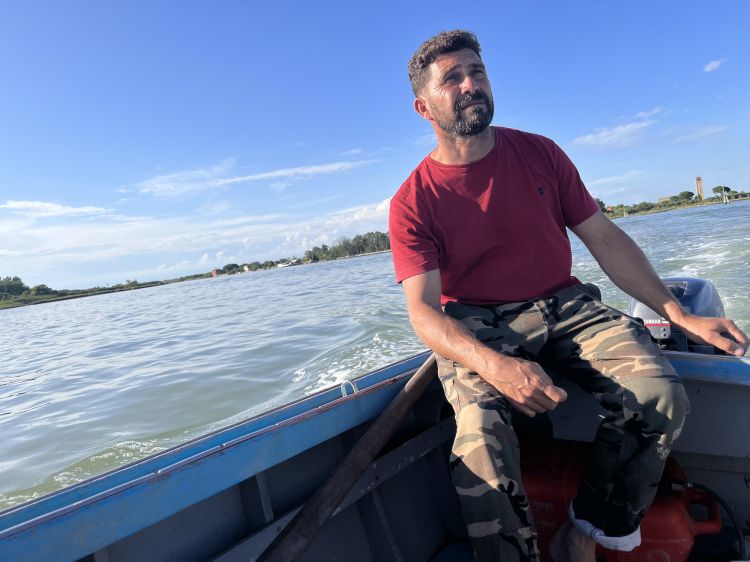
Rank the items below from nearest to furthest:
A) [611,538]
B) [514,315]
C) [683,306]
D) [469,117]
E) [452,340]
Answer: [611,538] → [452,340] → [514,315] → [469,117] → [683,306]

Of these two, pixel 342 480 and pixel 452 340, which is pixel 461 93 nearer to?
pixel 452 340

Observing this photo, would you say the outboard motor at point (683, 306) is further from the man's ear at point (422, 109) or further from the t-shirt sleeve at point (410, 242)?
the man's ear at point (422, 109)

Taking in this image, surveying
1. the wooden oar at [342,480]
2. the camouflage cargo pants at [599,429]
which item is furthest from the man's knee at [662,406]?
the wooden oar at [342,480]

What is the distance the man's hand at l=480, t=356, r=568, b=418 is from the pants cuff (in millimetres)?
348

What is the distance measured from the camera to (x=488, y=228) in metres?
1.93

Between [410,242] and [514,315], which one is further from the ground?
[410,242]

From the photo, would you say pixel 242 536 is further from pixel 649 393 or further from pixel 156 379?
pixel 156 379

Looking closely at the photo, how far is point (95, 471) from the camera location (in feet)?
14.1

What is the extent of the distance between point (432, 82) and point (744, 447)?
1.61 metres

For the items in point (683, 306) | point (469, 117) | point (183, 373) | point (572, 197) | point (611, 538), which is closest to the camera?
point (611, 538)

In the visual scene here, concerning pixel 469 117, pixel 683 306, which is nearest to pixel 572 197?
pixel 469 117

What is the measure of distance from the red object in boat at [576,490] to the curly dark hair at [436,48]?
145 centimetres

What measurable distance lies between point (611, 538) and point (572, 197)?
1.20 m

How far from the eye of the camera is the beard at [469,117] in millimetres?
1963
